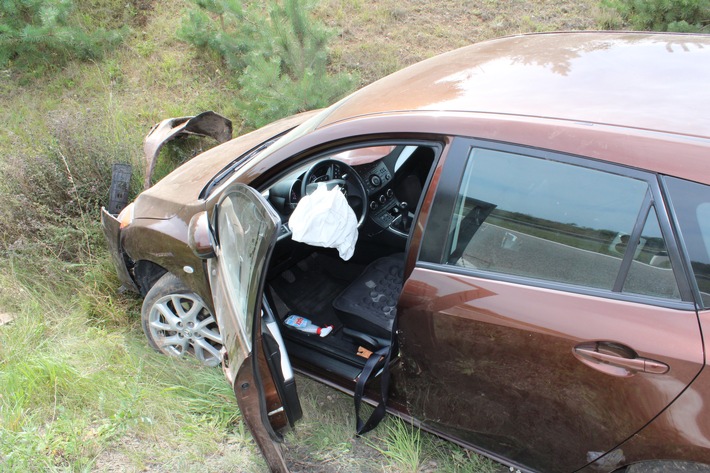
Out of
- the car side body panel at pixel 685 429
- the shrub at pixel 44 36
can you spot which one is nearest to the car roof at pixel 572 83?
the car side body panel at pixel 685 429

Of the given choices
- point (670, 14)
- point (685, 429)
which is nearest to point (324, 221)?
point (685, 429)

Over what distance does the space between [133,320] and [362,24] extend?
476cm

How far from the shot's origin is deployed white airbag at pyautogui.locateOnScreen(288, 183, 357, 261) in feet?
8.14

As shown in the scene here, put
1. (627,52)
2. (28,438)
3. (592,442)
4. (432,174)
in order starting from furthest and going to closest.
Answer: (28,438)
(627,52)
(432,174)
(592,442)

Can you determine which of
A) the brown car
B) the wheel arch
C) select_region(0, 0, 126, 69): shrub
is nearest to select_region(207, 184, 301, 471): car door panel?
the brown car

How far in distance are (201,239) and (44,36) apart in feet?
16.1

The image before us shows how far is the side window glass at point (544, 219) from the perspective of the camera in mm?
1803

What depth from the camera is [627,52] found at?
235 centimetres

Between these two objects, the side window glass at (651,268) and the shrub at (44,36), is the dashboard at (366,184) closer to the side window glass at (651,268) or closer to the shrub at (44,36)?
the side window glass at (651,268)

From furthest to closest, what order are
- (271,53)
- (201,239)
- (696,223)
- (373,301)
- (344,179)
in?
(271,53), (344,179), (373,301), (201,239), (696,223)

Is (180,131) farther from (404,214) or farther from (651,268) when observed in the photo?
(651,268)

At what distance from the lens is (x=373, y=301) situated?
9.56 ft

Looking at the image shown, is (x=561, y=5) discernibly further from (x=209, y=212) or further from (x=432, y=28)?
(x=209, y=212)

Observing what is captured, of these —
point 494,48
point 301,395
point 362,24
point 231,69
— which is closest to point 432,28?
point 362,24
